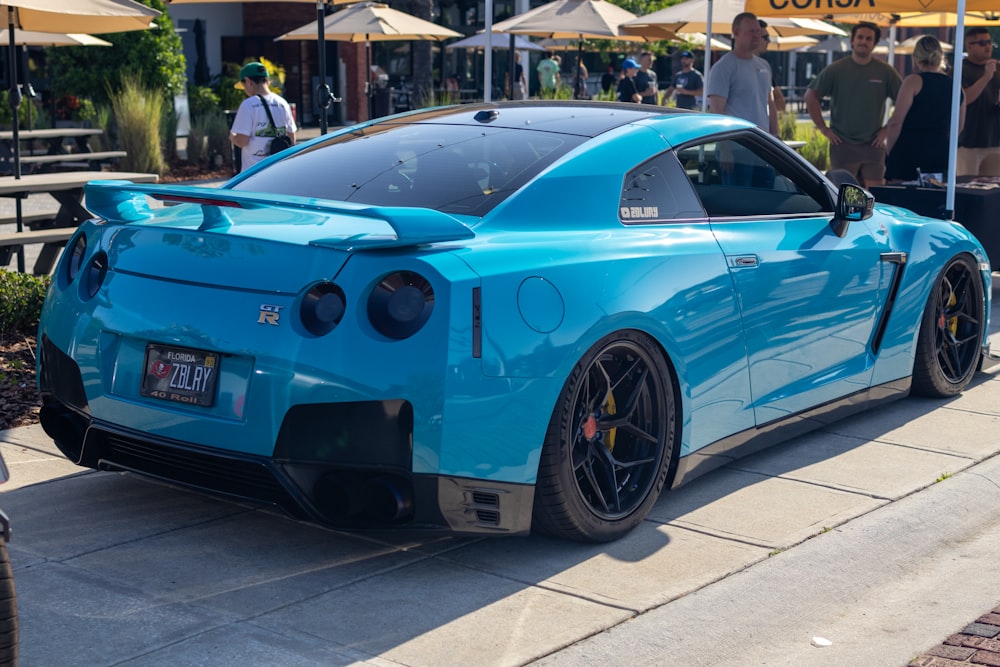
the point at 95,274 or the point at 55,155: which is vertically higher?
the point at 95,274

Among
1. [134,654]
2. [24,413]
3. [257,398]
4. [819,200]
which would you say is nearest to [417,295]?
[257,398]

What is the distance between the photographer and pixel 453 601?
4.16m

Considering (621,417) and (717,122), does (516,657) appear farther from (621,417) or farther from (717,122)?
(717,122)

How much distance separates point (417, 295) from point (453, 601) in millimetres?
938

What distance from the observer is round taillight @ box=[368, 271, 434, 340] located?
13.3ft

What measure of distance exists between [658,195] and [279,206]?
1.47 m

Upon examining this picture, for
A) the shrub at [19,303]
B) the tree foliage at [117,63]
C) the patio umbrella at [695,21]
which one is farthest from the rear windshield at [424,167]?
the tree foliage at [117,63]

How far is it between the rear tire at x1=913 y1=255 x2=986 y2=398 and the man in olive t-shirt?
189 inches

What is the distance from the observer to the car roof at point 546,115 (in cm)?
520

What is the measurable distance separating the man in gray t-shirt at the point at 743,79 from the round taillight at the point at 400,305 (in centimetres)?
735

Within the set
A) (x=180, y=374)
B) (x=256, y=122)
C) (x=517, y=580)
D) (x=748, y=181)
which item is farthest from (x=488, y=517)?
(x=256, y=122)

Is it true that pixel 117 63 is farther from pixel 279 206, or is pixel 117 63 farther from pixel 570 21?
pixel 279 206

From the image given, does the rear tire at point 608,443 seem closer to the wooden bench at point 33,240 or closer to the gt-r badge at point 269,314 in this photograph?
the gt-r badge at point 269,314

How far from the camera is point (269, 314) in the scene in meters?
4.11
